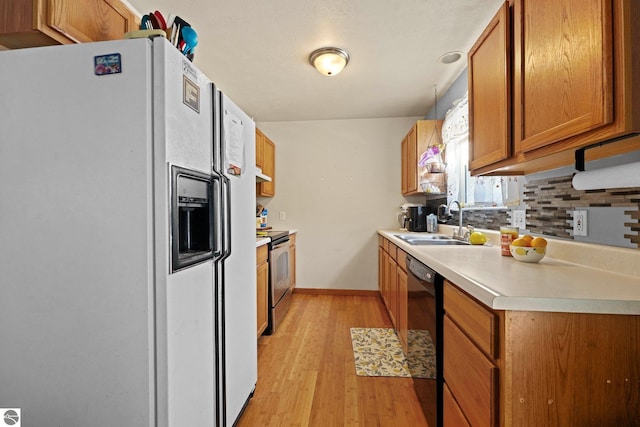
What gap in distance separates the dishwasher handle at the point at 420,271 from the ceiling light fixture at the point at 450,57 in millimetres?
1731

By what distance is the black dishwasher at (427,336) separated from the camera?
4.29 feet

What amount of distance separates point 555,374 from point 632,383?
187 millimetres

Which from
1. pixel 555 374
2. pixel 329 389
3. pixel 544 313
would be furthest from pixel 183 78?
pixel 329 389

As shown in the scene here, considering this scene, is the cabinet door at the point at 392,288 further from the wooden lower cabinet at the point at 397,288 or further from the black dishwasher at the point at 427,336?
the black dishwasher at the point at 427,336

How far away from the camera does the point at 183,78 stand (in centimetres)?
105

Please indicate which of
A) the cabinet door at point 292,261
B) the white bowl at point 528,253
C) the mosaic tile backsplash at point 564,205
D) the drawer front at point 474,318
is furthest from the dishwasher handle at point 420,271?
the cabinet door at point 292,261

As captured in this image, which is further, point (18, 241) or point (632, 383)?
point (18, 241)

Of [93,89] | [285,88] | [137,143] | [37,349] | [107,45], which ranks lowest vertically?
[37,349]

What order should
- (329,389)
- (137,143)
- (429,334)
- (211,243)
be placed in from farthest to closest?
(329,389) < (429,334) < (211,243) < (137,143)

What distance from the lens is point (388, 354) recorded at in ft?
7.41

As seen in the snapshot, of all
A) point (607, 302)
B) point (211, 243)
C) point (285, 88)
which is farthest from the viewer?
point (285, 88)

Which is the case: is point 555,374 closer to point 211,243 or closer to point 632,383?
point 632,383

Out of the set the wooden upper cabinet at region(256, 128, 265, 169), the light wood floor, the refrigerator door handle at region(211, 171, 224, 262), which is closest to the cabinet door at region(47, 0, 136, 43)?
the refrigerator door handle at region(211, 171, 224, 262)

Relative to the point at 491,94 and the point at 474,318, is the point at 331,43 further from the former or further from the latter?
the point at 474,318
